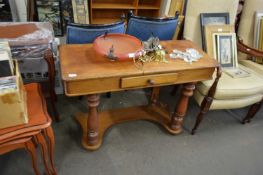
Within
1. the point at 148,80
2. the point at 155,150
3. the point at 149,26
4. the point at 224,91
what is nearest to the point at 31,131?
the point at 148,80

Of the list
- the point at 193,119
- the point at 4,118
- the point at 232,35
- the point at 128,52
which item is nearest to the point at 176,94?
the point at 193,119

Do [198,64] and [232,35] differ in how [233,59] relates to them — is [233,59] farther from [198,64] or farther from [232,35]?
[198,64]

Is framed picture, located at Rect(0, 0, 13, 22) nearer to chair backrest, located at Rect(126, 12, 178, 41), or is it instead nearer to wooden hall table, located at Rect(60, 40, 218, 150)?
wooden hall table, located at Rect(60, 40, 218, 150)

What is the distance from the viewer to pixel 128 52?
45.4 inches

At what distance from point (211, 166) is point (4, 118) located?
1.26 meters

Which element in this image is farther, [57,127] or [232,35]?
[232,35]

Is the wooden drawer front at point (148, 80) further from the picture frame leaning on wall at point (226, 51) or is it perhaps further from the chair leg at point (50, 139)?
the picture frame leaning on wall at point (226, 51)

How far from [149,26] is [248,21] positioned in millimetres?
1006

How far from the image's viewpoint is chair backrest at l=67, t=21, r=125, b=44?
1.29m

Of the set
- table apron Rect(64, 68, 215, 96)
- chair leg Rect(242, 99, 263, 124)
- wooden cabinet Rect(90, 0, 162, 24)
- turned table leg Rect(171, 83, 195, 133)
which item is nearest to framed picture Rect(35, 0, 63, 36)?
wooden cabinet Rect(90, 0, 162, 24)

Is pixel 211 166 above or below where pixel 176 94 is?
below

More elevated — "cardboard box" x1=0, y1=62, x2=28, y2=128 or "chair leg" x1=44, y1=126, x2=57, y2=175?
"cardboard box" x1=0, y1=62, x2=28, y2=128

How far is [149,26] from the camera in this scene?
153cm

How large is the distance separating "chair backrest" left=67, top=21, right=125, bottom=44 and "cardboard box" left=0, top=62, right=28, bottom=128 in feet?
1.74
